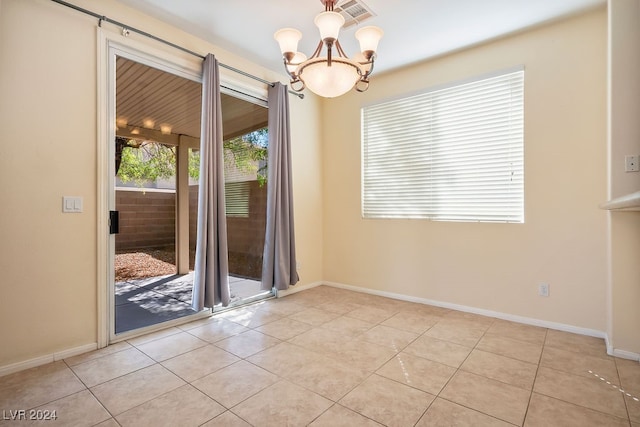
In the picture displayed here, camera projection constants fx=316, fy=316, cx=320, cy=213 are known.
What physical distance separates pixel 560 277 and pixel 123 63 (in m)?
4.10

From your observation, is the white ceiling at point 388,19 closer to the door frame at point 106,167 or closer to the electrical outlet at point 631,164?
the door frame at point 106,167

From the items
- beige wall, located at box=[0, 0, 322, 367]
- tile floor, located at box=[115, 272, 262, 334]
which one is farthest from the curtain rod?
tile floor, located at box=[115, 272, 262, 334]

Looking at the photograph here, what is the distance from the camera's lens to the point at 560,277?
2.75 meters

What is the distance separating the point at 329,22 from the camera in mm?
1873

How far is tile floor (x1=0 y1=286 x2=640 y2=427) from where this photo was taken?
5.32 ft

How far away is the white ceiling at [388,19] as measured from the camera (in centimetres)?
252

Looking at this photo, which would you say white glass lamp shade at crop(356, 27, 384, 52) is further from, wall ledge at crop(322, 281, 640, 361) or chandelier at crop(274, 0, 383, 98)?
wall ledge at crop(322, 281, 640, 361)

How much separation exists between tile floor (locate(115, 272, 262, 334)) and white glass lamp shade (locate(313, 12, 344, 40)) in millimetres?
2502

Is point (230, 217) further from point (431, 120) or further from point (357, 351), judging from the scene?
point (431, 120)

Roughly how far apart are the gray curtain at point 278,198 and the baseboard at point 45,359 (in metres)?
1.66

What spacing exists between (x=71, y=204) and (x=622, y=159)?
3.93 meters

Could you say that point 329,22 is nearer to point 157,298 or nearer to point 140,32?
point 140,32

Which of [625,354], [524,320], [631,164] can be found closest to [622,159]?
[631,164]

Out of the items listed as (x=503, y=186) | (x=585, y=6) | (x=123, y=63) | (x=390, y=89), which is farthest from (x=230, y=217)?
(x=585, y=6)
